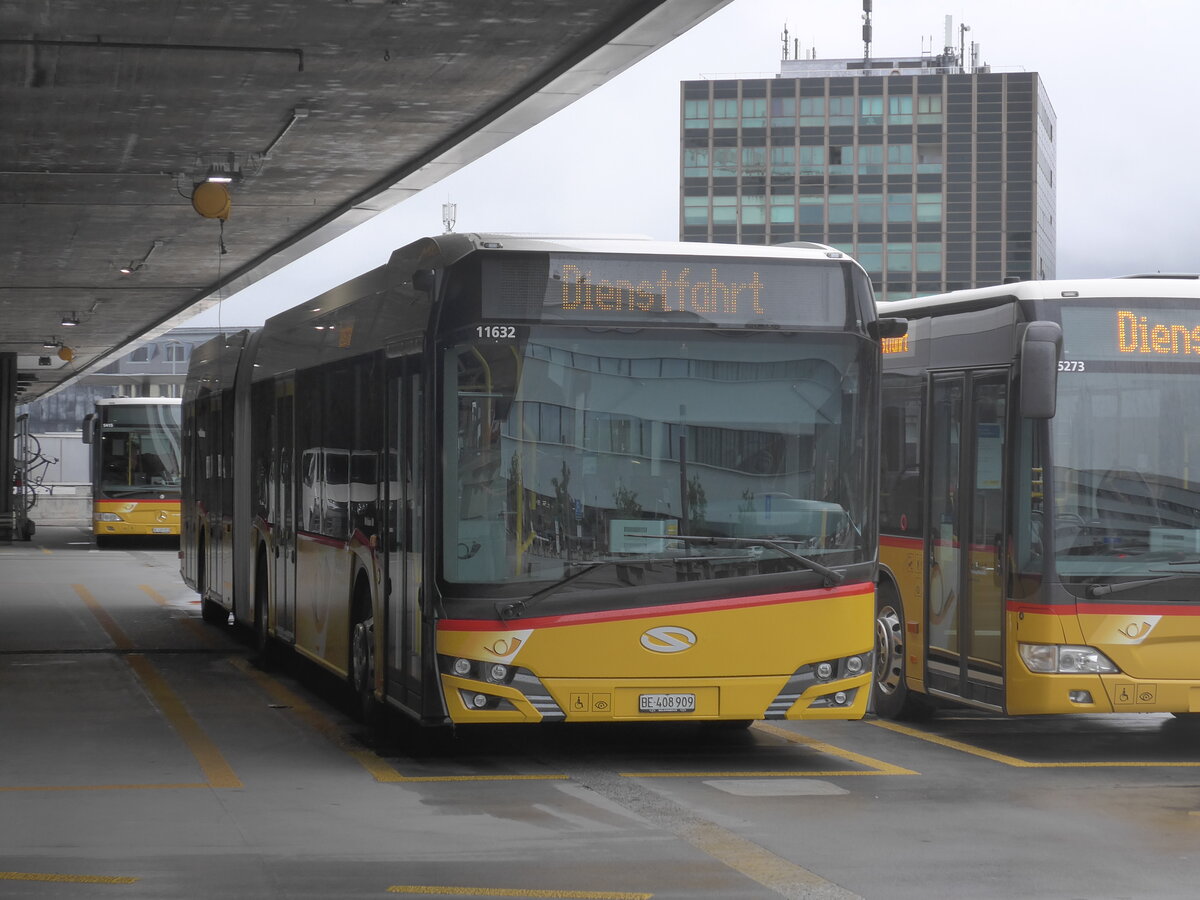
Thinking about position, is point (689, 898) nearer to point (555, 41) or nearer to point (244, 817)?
point (244, 817)

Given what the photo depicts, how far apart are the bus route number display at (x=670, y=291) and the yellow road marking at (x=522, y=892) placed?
381cm

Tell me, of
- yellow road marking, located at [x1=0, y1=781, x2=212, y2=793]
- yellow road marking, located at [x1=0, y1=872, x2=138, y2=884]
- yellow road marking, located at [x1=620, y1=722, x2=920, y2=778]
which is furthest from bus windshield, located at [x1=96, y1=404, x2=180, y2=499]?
yellow road marking, located at [x1=0, y1=872, x2=138, y2=884]

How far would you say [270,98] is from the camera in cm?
1659

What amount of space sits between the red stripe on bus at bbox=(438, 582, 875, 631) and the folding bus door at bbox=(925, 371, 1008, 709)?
1.28m

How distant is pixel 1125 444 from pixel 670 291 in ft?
9.23

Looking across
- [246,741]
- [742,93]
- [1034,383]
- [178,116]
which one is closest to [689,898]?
[1034,383]

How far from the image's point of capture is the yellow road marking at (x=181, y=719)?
10.5 metres

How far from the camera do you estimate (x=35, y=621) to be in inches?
851

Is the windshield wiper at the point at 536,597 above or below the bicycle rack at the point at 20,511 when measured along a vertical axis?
above

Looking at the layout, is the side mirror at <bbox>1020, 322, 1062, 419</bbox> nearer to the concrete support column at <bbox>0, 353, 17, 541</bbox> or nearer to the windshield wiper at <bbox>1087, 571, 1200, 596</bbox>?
the windshield wiper at <bbox>1087, 571, 1200, 596</bbox>

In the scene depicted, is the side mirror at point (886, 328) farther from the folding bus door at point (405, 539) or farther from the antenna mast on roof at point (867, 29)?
the antenna mast on roof at point (867, 29)

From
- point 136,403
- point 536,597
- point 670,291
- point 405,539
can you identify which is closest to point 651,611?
point 536,597

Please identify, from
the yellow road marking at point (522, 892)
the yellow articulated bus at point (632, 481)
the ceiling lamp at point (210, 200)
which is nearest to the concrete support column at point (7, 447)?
the ceiling lamp at point (210, 200)

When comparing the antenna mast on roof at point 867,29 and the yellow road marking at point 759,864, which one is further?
the antenna mast on roof at point 867,29
